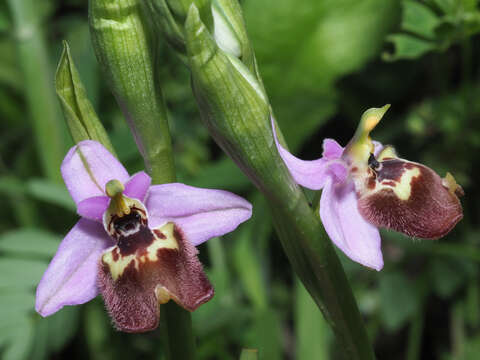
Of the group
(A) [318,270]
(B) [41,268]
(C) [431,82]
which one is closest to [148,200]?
(A) [318,270]

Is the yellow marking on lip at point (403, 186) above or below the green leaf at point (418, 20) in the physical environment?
below

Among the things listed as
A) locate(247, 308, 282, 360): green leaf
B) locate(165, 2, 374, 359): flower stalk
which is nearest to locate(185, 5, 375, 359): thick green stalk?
locate(165, 2, 374, 359): flower stalk

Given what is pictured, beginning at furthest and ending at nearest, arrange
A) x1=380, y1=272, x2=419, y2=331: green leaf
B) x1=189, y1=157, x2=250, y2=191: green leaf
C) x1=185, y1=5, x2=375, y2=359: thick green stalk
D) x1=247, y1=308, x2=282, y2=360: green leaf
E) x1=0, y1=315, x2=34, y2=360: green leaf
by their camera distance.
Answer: x1=189, y1=157, x2=250, y2=191: green leaf → x1=380, y1=272, x2=419, y2=331: green leaf → x1=247, y1=308, x2=282, y2=360: green leaf → x1=0, y1=315, x2=34, y2=360: green leaf → x1=185, y1=5, x2=375, y2=359: thick green stalk

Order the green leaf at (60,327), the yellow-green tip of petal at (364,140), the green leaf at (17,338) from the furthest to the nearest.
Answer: the green leaf at (60,327), the green leaf at (17,338), the yellow-green tip of petal at (364,140)

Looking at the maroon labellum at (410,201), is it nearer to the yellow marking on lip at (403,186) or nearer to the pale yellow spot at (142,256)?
the yellow marking on lip at (403,186)

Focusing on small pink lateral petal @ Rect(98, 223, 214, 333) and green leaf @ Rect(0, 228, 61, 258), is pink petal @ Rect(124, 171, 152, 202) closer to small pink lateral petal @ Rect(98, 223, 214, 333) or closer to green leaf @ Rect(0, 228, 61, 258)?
small pink lateral petal @ Rect(98, 223, 214, 333)

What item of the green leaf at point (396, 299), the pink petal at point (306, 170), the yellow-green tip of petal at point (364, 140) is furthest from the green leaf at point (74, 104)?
the green leaf at point (396, 299)

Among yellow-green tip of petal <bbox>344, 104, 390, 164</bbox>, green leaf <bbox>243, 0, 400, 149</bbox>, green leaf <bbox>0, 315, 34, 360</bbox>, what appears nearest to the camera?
yellow-green tip of petal <bbox>344, 104, 390, 164</bbox>

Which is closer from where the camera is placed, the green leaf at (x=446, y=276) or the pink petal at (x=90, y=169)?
the pink petal at (x=90, y=169)
